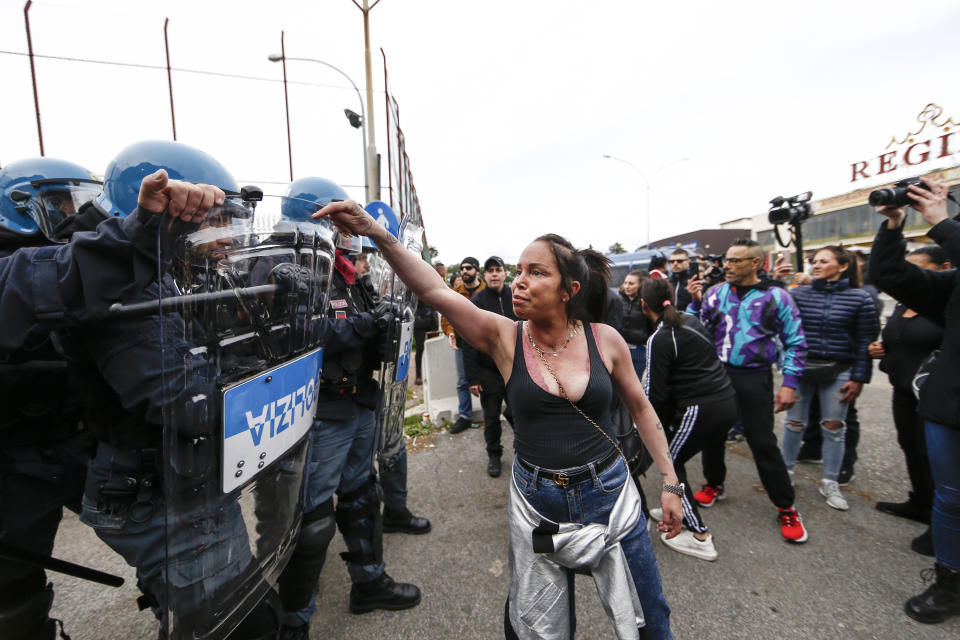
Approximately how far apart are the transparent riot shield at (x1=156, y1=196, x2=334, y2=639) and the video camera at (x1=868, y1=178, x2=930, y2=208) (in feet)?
8.50

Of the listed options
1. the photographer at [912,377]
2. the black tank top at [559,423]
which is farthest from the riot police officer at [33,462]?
the photographer at [912,377]

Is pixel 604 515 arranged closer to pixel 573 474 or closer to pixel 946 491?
pixel 573 474

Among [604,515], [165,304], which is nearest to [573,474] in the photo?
[604,515]

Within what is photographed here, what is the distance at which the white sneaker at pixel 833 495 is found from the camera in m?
3.08

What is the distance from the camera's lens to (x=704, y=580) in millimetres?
2387

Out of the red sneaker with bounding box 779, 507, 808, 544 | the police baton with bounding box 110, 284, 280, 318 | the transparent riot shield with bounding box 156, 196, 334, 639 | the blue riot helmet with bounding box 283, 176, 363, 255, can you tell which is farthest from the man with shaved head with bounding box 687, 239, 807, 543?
the police baton with bounding box 110, 284, 280, 318

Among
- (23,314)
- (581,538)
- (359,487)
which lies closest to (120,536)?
(23,314)

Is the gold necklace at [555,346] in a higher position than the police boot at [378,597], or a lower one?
higher

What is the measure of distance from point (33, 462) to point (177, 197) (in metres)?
1.21

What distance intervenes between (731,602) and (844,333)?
2.18 meters

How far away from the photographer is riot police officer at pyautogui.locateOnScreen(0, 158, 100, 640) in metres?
1.41

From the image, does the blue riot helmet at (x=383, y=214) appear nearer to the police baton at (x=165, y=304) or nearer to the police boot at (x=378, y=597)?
the police baton at (x=165, y=304)

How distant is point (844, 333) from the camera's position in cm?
320

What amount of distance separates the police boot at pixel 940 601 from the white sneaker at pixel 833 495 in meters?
1.03
